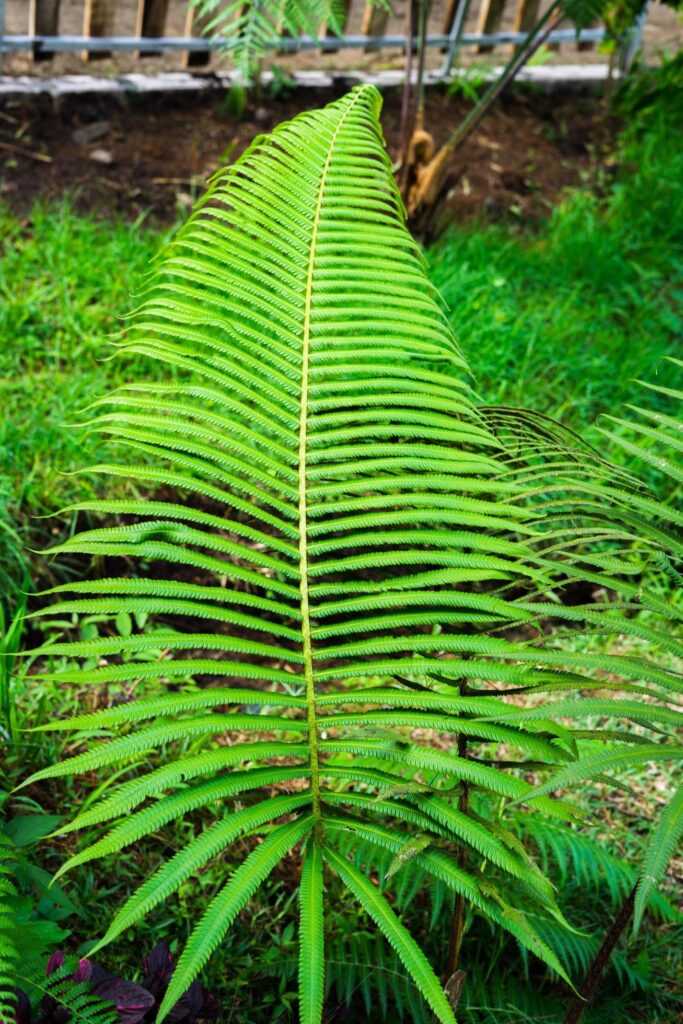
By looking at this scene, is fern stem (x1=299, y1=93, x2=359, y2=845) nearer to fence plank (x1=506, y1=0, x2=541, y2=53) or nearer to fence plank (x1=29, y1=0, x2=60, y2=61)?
fence plank (x1=29, y1=0, x2=60, y2=61)

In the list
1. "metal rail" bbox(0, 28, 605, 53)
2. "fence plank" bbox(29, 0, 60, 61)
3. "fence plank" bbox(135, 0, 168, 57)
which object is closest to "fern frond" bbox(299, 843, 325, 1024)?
"metal rail" bbox(0, 28, 605, 53)

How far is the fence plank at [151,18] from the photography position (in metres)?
4.68

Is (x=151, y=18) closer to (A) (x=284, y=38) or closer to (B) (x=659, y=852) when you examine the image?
(A) (x=284, y=38)

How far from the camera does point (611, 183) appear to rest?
5000 mm

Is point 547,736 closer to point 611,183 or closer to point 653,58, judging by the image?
point 611,183

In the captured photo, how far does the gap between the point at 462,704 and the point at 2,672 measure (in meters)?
1.00

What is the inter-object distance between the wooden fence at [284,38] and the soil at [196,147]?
0.91 feet

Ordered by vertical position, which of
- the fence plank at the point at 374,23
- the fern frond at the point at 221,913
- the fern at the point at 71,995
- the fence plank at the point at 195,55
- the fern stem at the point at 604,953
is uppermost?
the fence plank at the point at 374,23

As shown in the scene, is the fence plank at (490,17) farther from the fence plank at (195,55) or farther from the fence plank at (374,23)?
the fence plank at (195,55)

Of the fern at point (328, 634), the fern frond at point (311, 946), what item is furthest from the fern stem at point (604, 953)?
the fern frond at point (311, 946)

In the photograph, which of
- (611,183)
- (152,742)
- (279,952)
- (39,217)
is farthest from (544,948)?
(611,183)

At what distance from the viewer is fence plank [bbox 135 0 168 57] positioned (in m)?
4.68

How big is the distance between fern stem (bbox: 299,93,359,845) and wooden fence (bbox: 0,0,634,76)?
2.06m

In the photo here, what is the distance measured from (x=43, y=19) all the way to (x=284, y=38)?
1.17m
